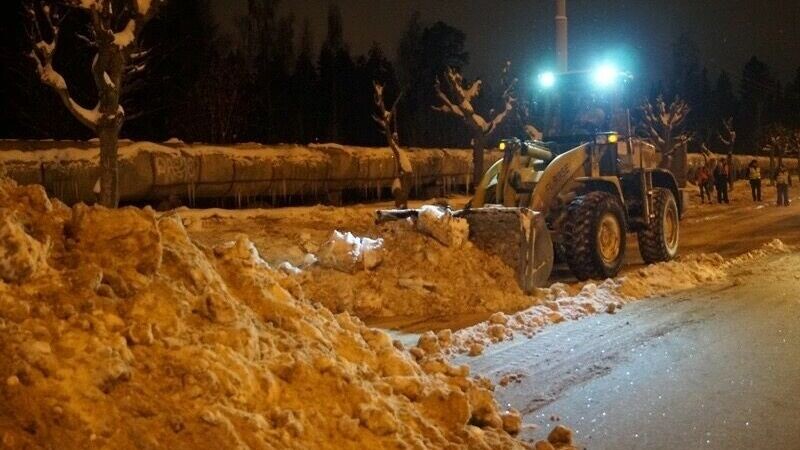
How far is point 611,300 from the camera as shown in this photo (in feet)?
33.0

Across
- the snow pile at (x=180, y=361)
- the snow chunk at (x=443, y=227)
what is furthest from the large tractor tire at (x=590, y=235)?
the snow pile at (x=180, y=361)

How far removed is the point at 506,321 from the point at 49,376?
521cm

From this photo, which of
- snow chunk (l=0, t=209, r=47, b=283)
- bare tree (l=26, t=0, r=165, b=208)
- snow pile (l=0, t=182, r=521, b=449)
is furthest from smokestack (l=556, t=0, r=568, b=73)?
snow chunk (l=0, t=209, r=47, b=283)

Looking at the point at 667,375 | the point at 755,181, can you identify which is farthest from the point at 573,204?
the point at 755,181

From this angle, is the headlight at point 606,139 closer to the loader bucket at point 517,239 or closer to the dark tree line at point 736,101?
the loader bucket at point 517,239

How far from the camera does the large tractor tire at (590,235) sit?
455 inches

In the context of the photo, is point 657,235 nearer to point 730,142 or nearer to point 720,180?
point 720,180

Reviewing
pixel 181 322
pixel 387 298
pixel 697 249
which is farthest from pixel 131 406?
pixel 697 249

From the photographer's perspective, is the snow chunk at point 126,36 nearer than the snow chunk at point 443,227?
No

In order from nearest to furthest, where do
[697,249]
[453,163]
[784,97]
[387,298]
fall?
[387,298] < [697,249] < [453,163] < [784,97]

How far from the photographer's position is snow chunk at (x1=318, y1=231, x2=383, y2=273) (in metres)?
10.2

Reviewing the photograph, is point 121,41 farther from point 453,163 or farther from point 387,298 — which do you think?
point 453,163

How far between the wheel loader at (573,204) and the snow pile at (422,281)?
A: 1.09 feet

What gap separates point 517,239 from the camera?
10.6 metres
